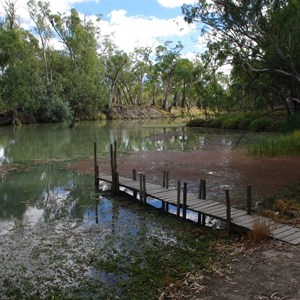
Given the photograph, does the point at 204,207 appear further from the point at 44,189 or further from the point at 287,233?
the point at 44,189

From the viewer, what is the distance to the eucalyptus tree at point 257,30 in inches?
A: 698

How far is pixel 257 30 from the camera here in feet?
61.5

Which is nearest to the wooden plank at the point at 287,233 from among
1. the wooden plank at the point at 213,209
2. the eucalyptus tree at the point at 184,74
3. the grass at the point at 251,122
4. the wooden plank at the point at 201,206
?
the wooden plank at the point at 213,209

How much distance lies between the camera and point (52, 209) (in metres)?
10.2

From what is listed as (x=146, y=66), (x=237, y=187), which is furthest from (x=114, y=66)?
(x=237, y=187)

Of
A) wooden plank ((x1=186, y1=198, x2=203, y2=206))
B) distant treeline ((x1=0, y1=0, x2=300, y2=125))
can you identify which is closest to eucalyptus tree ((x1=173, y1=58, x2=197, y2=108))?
distant treeline ((x1=0, y1=0, x2=300, y2=125))

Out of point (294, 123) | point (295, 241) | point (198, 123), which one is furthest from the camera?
point (198, 123)

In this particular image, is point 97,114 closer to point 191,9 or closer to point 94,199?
point 191,9

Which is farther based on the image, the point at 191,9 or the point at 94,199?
the point at 191,9

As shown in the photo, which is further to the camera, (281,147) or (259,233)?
(281,147)

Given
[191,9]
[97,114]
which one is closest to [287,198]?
[191,9]

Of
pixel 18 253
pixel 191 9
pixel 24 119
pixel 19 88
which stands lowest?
pixel 18 253

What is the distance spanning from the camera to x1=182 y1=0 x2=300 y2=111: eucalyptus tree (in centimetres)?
1772

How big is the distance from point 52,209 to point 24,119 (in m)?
41.5
